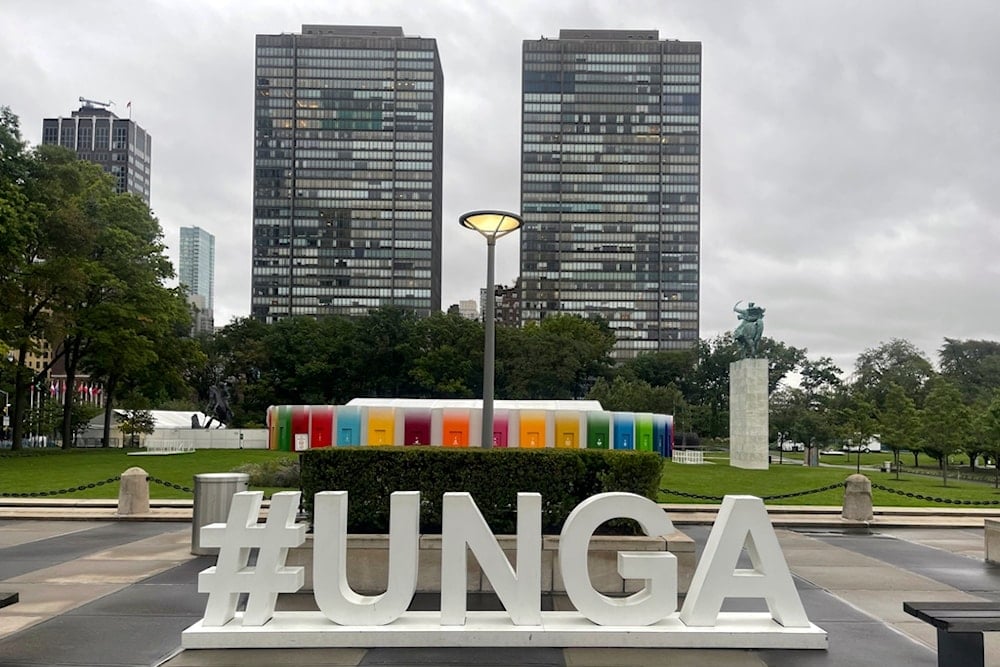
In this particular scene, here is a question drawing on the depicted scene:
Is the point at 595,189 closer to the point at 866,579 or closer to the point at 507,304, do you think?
the point at 507,304

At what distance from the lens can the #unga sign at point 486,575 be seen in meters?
7.16

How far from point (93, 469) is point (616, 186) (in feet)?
463

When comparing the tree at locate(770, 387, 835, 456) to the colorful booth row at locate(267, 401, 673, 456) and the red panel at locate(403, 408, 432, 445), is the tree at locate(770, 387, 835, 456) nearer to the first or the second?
the colorful booth row at locate(267, 401, 673, 456)

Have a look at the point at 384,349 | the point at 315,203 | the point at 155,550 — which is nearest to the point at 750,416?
the point at 155,550

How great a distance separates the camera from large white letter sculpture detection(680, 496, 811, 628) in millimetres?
7281

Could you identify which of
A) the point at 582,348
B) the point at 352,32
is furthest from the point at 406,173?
the point at 582,348

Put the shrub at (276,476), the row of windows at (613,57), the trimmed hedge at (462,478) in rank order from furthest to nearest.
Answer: the row of windows at (613,57) < the shrub at (276,476) < the trimmed hedge at (462,478)

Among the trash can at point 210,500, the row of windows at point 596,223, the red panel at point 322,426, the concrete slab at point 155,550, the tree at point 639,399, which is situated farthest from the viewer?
the row of windows at point 596,223

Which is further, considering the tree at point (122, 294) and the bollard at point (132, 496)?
the tree at point (122, 294)

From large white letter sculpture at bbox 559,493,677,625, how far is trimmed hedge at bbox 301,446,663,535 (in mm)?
2496

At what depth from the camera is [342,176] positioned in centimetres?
15325

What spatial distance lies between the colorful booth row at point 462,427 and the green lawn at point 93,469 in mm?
5103

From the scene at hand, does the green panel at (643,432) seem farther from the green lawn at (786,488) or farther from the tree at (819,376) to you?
the tree at (819,376)

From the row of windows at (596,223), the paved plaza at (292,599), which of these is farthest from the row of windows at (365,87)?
the paved plaza at (292,599)
